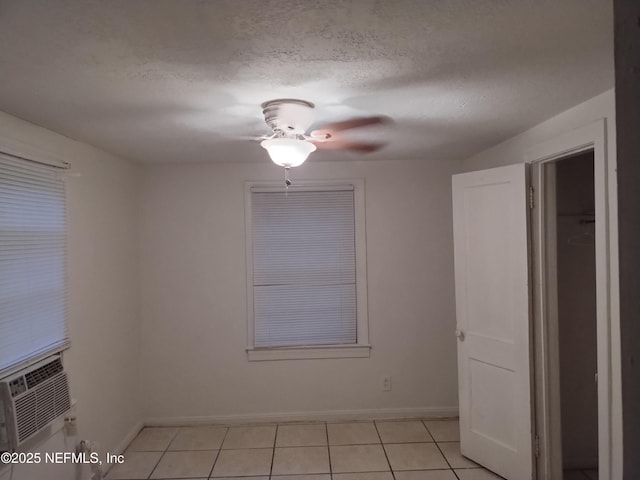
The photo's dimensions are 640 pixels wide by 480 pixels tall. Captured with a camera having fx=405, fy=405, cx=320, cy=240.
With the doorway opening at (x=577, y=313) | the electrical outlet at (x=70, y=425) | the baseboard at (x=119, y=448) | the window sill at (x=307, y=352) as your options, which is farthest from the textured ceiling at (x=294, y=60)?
the baseboard at (x=119, y=448)

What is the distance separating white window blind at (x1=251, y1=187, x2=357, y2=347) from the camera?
3.61 m

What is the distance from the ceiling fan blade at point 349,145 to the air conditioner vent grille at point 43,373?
206 centimetres

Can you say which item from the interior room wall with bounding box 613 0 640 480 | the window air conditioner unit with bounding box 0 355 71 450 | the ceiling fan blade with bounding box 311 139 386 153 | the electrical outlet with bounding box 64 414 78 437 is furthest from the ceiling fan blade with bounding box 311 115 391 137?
the electrical outlet with bounding box 64 414 78 437

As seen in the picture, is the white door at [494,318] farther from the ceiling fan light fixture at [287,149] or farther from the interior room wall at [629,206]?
the interior room wall at [629,206]

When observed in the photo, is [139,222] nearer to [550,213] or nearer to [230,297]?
[230,297]

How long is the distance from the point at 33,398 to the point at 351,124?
7.26 feet

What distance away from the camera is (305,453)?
121 inches

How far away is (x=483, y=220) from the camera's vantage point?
2.77 metres

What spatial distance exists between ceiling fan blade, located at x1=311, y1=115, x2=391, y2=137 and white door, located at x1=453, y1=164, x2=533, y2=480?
93 centimetres

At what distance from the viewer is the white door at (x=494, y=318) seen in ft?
8.30

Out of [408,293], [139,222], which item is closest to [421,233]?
[408,293]

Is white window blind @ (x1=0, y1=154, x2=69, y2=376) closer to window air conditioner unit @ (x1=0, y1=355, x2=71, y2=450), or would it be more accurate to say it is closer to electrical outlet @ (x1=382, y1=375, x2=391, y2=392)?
window air conditioner unit @ (x1=0, y1=355, x2=71, y2=450)

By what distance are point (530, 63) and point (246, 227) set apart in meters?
2.58

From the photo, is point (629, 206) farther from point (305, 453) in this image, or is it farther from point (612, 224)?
point (305, 453)
